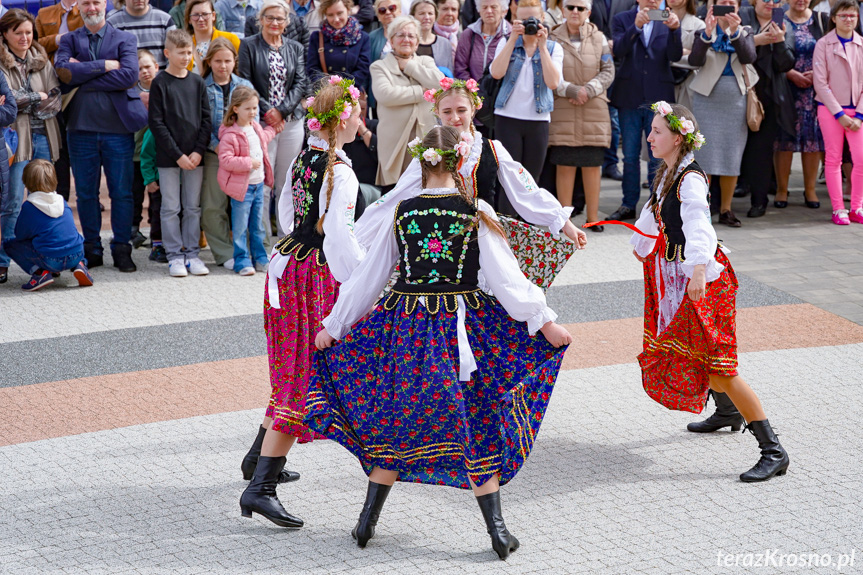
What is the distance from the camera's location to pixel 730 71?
373 inches

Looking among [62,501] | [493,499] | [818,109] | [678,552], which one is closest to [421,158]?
[493,499]

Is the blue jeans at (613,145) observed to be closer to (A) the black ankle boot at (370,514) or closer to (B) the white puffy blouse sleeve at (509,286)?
(B) the white puffy blouse sleeve at (509,286)

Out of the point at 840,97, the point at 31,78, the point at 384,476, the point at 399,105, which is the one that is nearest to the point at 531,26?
the point at 399,105

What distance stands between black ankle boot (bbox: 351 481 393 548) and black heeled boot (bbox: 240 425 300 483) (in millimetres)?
683

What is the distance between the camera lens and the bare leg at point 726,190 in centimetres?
965

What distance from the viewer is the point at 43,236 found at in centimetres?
764

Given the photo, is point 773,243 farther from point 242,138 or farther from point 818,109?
point 242,138

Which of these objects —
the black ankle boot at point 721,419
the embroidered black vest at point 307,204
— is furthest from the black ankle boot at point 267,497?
the black ankle boot at point 721,419

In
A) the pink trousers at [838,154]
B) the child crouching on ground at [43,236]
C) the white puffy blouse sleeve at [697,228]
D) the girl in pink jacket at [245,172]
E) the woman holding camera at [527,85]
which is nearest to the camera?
the white puffy blouse sleeve at [697,228]

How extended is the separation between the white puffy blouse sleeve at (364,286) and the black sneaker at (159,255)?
476 cm

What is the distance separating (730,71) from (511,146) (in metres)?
2.17

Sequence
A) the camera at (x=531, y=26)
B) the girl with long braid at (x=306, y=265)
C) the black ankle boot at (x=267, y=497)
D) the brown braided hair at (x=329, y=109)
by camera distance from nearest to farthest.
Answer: the black ankle boot at (x=267, y=497) → the girl with long braid at (x=306, y=265) → the brown braided hair at (x=329, y=109) → the camera at (x=531, y=26)

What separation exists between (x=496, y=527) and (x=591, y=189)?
5.89 meters

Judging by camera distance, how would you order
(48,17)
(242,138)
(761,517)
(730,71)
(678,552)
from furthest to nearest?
(730,71)
(48,17)
(242,138)
(761,517)
(678,552)
